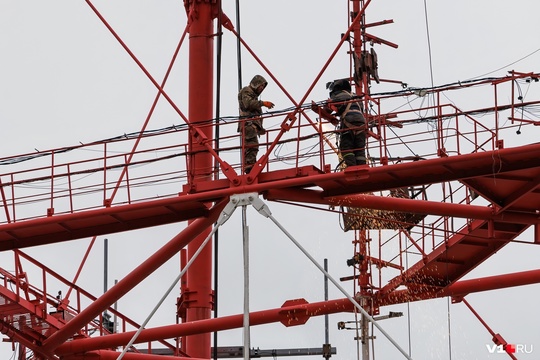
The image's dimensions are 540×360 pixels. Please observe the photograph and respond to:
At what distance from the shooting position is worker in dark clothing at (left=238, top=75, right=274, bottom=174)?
132 feet

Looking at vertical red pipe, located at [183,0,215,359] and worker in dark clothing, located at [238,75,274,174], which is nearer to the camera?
worker in dark clothing, located at [238,75,274,174]

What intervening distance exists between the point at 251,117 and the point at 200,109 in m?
6.82

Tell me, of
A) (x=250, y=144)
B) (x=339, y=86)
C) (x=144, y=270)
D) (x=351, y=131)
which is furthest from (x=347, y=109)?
(x=144, y=270)

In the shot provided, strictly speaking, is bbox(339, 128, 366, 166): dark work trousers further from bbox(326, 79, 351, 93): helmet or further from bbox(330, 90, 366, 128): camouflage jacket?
bbox(326, 79, 351, 93): helmet

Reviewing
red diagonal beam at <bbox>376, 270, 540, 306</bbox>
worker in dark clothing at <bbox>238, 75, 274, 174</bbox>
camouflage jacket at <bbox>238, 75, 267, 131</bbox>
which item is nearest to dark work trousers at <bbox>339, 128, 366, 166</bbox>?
worker in dark clothing at <bbox>238, 75, 274, 174</bbox>

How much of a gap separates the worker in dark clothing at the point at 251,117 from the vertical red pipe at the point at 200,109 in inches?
164

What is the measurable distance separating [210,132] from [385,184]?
31.8ft

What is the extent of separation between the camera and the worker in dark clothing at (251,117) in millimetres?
40156

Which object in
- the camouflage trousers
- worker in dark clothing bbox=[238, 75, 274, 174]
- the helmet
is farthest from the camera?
the helmet

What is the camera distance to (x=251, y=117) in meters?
40.7

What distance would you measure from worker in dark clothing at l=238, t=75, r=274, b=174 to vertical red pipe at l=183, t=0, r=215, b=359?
4.16 m

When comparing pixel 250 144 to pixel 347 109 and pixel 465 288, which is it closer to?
pixel 347 109

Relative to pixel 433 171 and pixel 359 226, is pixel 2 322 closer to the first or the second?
pixel 359 226

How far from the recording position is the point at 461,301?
4631cm
